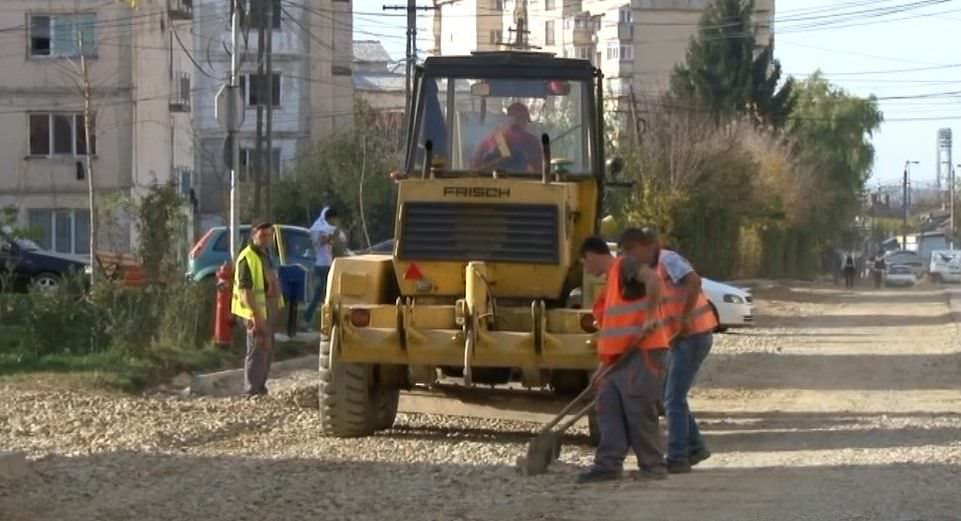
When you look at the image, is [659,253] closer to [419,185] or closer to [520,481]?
[520,481]

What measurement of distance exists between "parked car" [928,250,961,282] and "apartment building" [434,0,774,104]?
1744cm

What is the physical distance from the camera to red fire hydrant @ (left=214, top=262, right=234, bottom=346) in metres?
20.8

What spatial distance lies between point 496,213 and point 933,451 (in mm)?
3975

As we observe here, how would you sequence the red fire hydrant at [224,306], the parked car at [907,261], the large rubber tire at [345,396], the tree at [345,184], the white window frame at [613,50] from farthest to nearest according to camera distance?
the white window frame at [613,50]
the parked car at [907,261]
the tree at [345,184]
the red fire hydrant at [224,306]
the large rubber tire at [345,396]

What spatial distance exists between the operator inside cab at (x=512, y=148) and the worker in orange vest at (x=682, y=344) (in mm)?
2310

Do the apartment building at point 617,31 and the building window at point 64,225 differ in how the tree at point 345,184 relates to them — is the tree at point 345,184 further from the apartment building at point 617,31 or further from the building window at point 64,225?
the apartment building at point 617,31

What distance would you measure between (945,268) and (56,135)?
4548 centimetres

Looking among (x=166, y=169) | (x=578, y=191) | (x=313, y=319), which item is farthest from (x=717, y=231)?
(x=578, y=191)

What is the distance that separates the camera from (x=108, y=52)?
5075 centimetres

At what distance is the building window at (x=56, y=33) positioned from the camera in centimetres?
4994

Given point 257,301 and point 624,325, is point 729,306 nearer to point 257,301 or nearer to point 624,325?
point 257,301

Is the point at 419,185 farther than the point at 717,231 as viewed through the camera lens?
No

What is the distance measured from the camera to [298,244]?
30656 mm

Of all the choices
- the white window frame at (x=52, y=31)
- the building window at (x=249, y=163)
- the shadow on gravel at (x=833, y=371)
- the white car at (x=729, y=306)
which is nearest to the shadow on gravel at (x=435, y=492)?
the shadow on gravel at (x=833, y=371)
